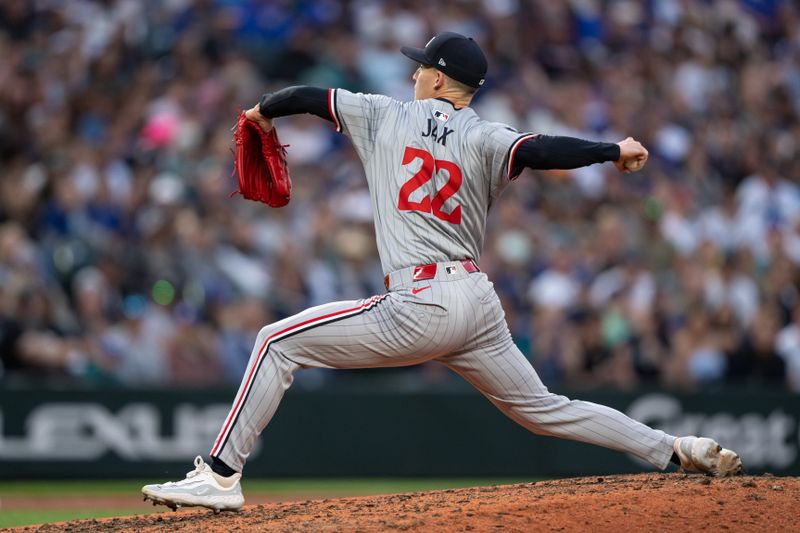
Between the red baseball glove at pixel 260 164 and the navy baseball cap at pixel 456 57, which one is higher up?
the navy baseball cap at pixel 456 57

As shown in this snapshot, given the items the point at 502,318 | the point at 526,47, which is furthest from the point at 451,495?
the point at 526,47

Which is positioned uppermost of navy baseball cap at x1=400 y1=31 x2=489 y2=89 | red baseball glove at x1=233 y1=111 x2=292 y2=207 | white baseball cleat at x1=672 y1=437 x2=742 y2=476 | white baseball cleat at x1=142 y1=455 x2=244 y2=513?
navy baseball cap at x1=400 y1=31 x2=489 y2=89

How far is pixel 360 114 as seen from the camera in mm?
5012

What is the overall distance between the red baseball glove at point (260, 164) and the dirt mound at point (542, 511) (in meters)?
1.45

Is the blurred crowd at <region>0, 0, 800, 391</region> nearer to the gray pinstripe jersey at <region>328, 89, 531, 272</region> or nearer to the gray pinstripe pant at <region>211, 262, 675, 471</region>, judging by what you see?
the gray pinstripe pant at <region>211, 262, 675, 471</region>

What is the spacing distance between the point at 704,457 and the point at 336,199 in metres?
6.72

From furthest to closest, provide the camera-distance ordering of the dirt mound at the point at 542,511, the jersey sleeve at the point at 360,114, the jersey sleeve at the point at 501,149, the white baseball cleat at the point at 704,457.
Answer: the white baseball cleat at the point at 704,457, the jersey sleeve at the point at 360,114, the jersey sleeve at the point at 501,149, the dirt mound at the point at 542,511

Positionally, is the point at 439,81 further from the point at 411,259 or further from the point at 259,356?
the point at 259,356

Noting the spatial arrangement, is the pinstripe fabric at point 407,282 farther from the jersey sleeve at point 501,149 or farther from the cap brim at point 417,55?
the cap brim at point 417,55

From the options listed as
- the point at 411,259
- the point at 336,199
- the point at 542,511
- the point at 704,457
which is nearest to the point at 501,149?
the point at 411,259

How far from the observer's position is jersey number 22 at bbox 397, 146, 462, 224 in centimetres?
491

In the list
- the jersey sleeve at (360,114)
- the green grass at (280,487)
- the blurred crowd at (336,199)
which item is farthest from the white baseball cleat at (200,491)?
the blurred crowd at (336,199)

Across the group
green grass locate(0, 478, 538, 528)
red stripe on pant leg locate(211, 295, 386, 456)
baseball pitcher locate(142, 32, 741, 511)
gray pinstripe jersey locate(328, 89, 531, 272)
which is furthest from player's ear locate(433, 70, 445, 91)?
green grass locate(0, 478, 538, 528)

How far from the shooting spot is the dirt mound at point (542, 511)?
4734 millimetres
